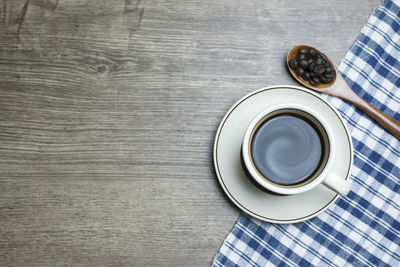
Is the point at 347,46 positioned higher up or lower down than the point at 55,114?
higher up

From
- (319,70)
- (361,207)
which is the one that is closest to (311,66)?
(319,70)

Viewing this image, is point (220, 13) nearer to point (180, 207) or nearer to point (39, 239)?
point (180, 207)

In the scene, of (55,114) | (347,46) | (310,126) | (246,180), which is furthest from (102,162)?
(347,46)

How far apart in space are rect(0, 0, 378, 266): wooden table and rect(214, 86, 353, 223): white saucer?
40 mm

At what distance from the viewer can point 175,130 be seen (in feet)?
2.64

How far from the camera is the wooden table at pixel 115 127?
2.62ft

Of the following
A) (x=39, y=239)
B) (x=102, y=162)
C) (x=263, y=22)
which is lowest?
(x=39, y=239)

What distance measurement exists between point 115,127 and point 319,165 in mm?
347

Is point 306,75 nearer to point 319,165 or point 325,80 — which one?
point 325,80

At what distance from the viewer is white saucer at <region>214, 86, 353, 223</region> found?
772 millimetres

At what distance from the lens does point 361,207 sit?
822 millimetres

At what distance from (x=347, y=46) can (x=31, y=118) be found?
57 cm

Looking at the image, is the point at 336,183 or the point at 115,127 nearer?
the point at 336,183

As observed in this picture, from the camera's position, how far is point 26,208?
2.62 ft
